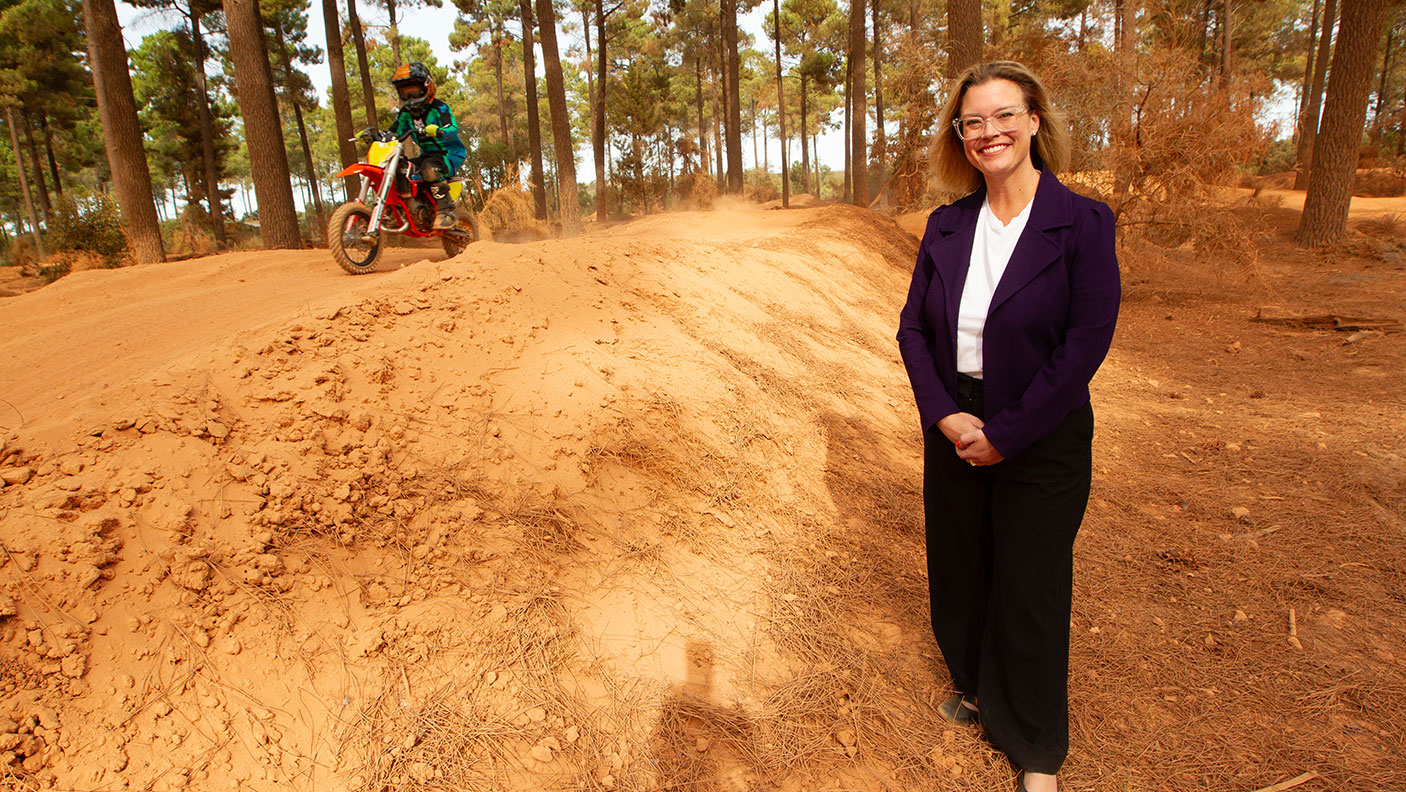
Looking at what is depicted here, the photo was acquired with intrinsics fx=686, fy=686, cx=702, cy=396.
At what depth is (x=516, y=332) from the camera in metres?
3.49

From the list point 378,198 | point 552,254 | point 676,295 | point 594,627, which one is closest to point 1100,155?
point 676,295

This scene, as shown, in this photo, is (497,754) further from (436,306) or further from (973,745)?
(436,306)

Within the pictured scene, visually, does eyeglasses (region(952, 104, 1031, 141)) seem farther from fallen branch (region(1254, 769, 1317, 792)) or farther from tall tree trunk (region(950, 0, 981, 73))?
tall tree trunk (region(950, 0, 981, 73))

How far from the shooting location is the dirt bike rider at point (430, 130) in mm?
6375

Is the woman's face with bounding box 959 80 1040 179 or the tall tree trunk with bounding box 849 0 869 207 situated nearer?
the woman's face with bounding box 959 80 1040 179

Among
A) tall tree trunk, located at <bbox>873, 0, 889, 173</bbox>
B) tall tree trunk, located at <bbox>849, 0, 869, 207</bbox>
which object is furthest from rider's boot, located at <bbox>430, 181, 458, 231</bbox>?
tall tree trunk, located at <bbox>849, 0, 869, 207</bbox>

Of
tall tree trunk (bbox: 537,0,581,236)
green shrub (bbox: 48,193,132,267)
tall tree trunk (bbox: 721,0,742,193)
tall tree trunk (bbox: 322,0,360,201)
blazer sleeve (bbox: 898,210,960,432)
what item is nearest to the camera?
blazer sleeve (bbox: 898,210,960,432)

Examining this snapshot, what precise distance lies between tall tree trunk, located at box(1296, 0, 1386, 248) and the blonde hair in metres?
12.8

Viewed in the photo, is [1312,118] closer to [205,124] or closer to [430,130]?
[430,130]

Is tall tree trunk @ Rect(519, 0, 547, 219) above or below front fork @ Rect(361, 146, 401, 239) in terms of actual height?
above

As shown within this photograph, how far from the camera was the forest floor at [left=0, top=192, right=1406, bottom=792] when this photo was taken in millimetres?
1956

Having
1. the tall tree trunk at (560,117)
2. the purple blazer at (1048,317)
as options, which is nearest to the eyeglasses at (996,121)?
the purple blazer at (1048,317)

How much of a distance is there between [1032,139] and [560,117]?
36.9ft

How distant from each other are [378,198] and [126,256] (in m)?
6.55
